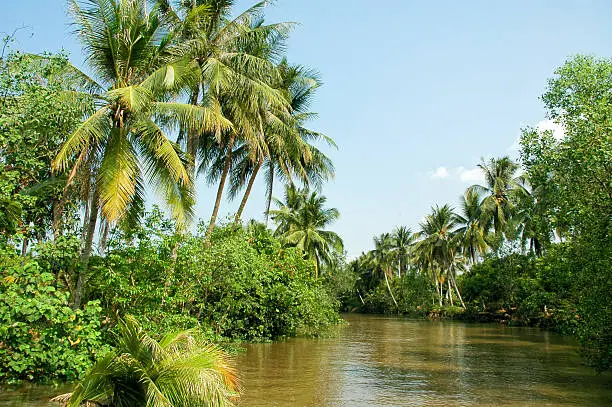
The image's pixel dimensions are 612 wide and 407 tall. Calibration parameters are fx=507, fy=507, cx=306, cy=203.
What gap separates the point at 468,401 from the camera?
9.74 m

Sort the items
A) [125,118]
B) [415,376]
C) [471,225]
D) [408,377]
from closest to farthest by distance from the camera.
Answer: [125,118] → [408,377] → [415,376] → [471,225]

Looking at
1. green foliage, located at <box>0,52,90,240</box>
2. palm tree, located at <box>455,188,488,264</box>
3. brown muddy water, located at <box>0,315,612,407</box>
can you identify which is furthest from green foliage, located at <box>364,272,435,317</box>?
green foliage, located at <box>0,52,90,240</box>

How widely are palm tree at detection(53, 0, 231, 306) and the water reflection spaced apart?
182 inches

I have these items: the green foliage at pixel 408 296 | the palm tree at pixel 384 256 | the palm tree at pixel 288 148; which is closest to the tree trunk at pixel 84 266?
the palm tree at pixel 288 148

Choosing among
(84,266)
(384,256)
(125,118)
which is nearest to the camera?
(84,266)

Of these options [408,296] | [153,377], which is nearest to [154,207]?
[153,377]

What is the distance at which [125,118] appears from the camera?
11.2 m

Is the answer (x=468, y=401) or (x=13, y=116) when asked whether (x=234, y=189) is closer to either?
(x=13, y=116)

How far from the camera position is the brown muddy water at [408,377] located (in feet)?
31.8

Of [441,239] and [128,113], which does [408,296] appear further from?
[128,113]

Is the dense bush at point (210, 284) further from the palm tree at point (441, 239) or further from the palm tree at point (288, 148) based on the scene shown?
the palm tree at point (441, 239)

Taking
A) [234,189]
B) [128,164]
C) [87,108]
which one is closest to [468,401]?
[128,164]

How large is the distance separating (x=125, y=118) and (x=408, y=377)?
9.08 m

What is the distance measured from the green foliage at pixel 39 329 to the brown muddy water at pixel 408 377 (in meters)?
0.63
